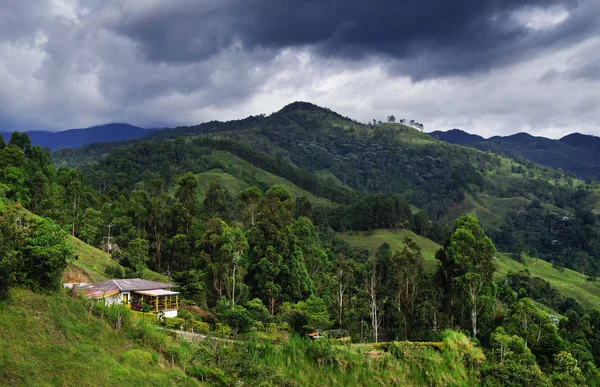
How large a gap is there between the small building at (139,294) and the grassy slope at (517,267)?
193 feet

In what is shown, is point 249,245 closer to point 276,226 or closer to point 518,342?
point 276,226

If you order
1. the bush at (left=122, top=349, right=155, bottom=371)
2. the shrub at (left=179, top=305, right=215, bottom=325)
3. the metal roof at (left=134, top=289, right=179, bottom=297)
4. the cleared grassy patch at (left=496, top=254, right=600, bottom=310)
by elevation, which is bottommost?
the cleared grassy patch at (left=496, top=254, right=600, bottom=310)

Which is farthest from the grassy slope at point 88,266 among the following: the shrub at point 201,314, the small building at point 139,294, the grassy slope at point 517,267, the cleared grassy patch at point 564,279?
the cleared grassy patch at point 564,279

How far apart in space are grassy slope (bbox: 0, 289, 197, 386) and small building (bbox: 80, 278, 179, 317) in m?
16.5

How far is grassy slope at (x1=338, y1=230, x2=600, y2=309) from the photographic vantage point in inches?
3605

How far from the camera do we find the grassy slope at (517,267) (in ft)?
300

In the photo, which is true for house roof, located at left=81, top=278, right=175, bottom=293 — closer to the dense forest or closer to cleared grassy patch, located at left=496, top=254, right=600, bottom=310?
the dense forest

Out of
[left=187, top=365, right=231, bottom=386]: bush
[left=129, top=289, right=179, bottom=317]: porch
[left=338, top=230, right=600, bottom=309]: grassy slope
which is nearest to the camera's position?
[left=187, top=365, right=231, bottom=386]: bush

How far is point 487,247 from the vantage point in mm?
34875

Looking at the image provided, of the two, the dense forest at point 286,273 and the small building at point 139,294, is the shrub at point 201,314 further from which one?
the small building at point 139,294

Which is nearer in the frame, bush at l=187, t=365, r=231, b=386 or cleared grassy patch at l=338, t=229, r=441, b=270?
bush at l=187, t=365, r=231, b=386

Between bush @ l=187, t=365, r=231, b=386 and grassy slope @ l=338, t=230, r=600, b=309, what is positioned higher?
bush @ l=187, t=365, r=231, b=386

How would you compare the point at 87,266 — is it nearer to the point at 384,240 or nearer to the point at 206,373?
the point at 206,373

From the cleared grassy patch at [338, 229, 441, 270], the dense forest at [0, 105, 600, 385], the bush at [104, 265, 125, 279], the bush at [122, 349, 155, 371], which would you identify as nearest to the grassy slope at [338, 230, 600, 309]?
the cleared grassy patch at [338, 229, 441, 270]
